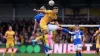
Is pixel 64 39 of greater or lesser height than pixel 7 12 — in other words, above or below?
below

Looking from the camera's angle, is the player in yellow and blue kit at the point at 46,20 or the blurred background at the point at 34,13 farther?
the blurred background at the point at 34,13

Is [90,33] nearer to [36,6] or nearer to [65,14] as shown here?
[65,14]

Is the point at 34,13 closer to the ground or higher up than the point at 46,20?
higher up

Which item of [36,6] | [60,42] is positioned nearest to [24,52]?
[60,42]

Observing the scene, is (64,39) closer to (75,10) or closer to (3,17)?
(75,10)

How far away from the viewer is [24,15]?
36.2 metres

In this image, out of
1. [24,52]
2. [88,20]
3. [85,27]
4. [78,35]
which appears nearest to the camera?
[78,35]

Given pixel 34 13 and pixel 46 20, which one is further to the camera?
pixel 34 13

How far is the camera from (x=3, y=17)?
35.8 m

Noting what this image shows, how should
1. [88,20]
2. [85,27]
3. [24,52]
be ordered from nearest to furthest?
[24,52] < [85,27] < [88,20]

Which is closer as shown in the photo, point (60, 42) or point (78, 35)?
point (78, 35)

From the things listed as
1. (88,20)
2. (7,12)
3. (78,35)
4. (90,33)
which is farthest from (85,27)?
(78,35)

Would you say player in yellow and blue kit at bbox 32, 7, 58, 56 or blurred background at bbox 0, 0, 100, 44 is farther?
blurred background at bbox 0, 0, 100, 44

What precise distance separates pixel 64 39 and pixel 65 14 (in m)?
5.39
